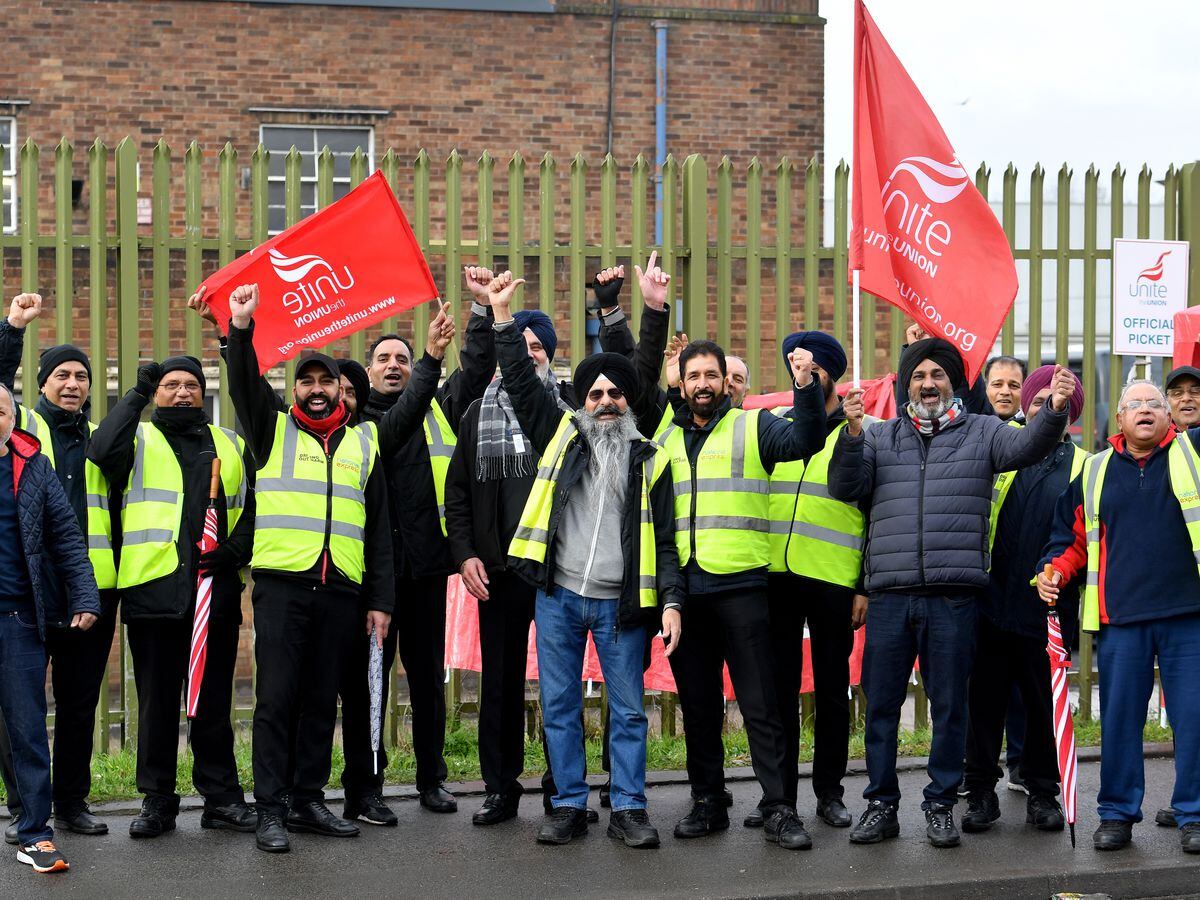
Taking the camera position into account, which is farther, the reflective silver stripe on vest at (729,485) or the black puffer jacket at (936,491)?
the reflective silver stripe on vest at (729,485)

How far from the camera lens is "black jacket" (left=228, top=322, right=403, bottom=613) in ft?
22.2

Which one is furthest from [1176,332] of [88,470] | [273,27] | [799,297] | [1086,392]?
[273,27]

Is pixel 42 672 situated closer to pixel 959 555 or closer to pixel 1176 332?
pixel 959 555

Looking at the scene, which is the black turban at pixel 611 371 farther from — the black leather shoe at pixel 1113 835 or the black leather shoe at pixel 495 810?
the black leather shoe at pixel 1113 835

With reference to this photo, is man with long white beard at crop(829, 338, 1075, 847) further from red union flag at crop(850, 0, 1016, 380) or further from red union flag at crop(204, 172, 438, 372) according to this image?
red union flag at crop(204, 172, 438, 372)

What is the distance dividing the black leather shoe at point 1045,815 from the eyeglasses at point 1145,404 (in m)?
1.76

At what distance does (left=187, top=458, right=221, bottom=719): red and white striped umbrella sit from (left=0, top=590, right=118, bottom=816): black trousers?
39 cm

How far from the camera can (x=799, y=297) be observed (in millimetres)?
9570

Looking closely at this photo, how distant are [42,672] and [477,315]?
7.63 ft

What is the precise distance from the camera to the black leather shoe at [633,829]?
21.9 ft

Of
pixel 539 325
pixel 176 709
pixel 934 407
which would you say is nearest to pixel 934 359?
pixel 934 407

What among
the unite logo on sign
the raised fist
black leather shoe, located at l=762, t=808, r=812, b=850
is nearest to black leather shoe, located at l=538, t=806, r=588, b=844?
black leather shoe, located at l=762, t=808, r=812, b=850

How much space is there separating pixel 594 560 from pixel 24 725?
2343 mm

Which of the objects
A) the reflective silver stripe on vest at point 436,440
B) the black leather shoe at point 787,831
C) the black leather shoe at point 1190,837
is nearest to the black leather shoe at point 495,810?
the black leather shoe at point 787,831
